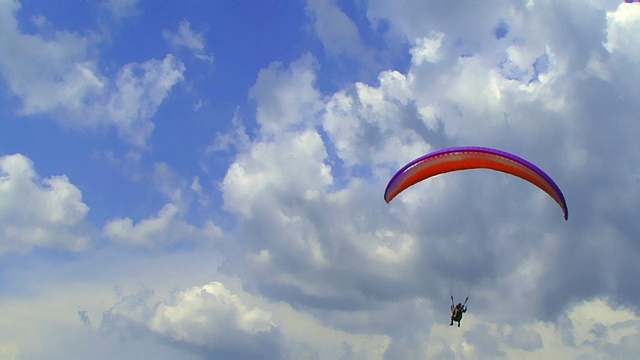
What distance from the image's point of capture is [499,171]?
4959 cm

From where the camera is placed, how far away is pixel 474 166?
49594mm

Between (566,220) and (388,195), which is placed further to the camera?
(388,195)

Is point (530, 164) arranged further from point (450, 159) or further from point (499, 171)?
point (450, 159)

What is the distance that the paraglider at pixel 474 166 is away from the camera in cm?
4797

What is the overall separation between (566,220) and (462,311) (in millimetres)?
14829

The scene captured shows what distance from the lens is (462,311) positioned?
5769 centimetres

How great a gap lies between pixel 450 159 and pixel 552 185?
7065 mm

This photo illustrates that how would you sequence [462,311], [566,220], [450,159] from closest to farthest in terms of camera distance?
1. [566,220]
2. [450,159]
3. [462,311]

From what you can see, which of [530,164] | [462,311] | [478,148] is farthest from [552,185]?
[462,311]

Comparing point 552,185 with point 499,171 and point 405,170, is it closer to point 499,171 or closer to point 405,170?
point 499,171

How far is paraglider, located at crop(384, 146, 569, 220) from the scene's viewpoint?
47969 millimetres

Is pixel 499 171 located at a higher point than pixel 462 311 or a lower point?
higher

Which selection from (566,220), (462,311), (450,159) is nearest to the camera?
(566,220)

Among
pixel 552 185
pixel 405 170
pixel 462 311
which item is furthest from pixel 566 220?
pixel 462 311
